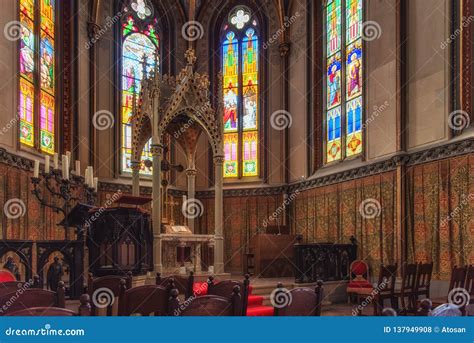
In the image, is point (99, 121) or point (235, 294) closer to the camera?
point (235, 294)

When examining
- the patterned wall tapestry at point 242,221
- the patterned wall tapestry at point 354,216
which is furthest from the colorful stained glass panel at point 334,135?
the patterned wall tapestry at point 242,221

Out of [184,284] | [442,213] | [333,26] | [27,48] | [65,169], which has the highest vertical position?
[333,26]

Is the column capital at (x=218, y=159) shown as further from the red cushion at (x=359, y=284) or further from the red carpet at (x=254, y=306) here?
the red cushion at (x=359, y=284)

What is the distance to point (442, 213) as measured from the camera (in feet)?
33.2

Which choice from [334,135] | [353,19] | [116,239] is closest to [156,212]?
[116,239]

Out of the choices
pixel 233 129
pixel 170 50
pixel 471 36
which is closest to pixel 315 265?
pixel 471 36

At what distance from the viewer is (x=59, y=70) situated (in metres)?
13.9

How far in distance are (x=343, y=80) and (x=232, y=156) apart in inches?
197

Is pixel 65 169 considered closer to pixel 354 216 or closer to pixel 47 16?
pixel 47 16

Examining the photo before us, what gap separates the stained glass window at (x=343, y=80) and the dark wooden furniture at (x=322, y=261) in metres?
2.88

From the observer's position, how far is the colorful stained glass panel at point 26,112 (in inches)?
470

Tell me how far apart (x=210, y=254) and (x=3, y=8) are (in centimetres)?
939

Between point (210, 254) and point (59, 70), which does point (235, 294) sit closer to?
point (59, 70)

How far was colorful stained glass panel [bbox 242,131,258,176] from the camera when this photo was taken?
1747 cm
